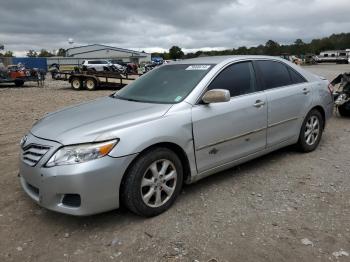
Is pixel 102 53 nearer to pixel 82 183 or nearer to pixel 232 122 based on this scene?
pixel 232 122

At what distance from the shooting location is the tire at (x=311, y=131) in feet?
17.9

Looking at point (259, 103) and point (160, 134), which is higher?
point (259, 103)

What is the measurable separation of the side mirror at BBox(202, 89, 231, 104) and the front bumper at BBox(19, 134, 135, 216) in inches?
44.1

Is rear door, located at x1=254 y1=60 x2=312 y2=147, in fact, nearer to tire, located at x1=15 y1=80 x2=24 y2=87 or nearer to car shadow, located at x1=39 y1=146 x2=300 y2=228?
car shadow, located at x1=39 y1=146 x2=300 y2=228

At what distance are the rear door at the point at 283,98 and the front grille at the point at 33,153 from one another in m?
2.79

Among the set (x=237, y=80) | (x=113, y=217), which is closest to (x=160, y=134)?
(x=113, y=217)

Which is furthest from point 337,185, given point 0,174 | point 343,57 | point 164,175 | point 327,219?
point 343,57

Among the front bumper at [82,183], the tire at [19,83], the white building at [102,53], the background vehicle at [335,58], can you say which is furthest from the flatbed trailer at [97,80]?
the white building at [102,53]

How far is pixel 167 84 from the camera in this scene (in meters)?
4.44

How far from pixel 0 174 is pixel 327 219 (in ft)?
13.4

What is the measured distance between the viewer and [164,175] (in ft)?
12.0

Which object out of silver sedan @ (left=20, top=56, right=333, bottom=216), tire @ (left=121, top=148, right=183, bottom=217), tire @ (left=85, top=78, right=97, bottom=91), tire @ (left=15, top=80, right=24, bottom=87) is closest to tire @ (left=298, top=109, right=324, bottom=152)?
silver sedan @ (left=20, top=56, right=333, bottom=216)

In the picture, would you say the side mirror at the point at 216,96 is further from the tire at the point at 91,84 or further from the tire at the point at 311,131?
the tire at the point at 91,84

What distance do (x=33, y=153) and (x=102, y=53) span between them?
89.9 m
